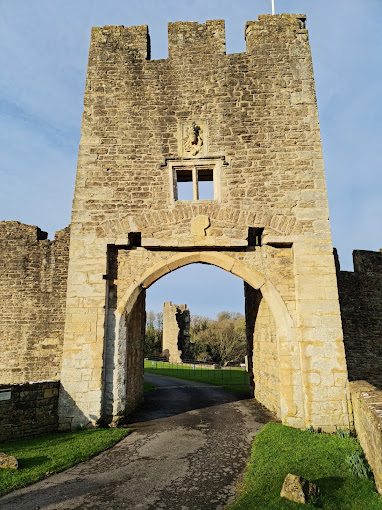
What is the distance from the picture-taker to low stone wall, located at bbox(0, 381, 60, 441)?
21.0 feet

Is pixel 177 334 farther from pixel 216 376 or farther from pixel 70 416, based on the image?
pixel 70 416

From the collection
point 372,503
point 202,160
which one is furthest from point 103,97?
point 372,503

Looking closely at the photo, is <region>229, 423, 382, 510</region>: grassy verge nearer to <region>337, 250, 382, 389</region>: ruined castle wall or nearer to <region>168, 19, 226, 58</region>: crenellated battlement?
<region>337, 250, 382, 389</region>: ruined castle wall

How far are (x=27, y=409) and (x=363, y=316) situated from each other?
11914mm

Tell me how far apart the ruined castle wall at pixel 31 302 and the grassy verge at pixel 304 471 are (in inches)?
310

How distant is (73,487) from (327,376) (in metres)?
5.06

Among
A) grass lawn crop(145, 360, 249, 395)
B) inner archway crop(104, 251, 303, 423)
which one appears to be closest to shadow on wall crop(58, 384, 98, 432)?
inner archway crop(104, 251, 303, 423)

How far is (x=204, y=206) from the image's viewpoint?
27.5 ft

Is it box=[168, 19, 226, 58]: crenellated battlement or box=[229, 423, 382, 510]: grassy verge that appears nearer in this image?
box=[229, 423, 382, 510]: grassy verge

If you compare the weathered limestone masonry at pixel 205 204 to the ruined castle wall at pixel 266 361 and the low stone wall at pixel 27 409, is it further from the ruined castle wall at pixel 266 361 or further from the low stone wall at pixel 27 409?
the low stone wall at pixel 27 409

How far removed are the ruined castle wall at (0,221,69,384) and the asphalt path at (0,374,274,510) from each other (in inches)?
197

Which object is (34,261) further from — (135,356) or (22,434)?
(22,434)

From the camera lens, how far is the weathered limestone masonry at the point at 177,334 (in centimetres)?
3002

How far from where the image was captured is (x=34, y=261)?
40.6 ft
